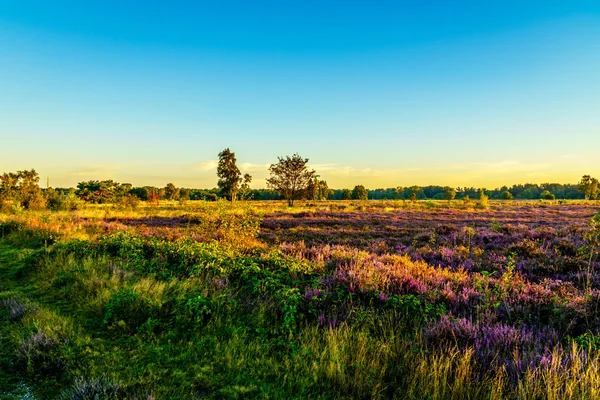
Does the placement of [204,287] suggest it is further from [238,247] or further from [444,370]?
[444,370]

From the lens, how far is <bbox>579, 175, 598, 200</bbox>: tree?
73875mm

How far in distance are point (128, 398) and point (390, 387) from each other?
2763 millimetres

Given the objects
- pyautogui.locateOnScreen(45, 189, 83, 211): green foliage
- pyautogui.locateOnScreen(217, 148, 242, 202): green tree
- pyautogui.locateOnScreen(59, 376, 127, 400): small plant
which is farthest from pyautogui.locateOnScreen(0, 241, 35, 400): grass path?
pyautogui.locateOnScreen(217, 148, 242, 202): green tree

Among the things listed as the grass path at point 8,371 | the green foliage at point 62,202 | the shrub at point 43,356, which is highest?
the green foliage at point 62,202

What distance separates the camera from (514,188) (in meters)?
160

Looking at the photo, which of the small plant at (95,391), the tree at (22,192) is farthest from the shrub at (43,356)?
the tree at (22,192)

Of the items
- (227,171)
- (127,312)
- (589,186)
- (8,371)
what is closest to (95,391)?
(8,371)

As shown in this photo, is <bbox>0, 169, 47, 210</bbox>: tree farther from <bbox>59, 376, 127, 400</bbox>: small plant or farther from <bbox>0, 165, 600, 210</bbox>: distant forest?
<bbox>59, 376, 127, 400</bbox>: small plant

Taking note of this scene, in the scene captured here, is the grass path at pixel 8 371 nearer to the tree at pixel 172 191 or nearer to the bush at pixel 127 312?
the bush at pixel 127 312

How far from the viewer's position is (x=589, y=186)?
74500 mm

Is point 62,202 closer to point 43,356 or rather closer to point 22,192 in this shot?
point 22,192

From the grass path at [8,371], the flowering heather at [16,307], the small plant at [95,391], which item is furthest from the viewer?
the flowering heather at [16,307]

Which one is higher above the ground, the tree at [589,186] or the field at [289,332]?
the tree at [589,186]

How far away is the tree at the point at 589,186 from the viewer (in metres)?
73.9
